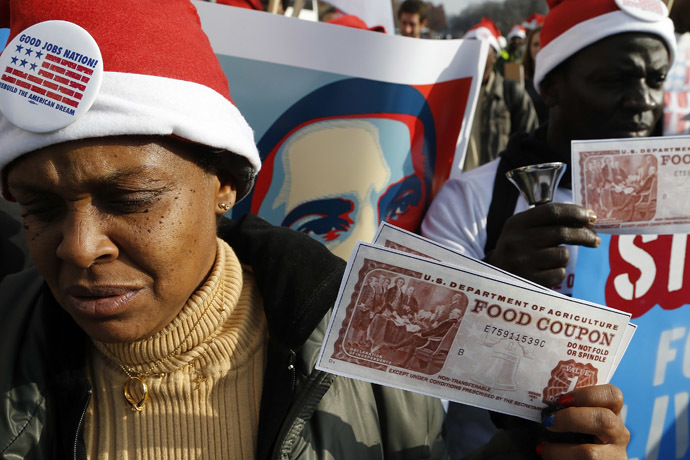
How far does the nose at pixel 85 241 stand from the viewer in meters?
1.39

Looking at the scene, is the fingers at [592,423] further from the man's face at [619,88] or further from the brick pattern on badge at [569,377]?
the man's face at [619,88]

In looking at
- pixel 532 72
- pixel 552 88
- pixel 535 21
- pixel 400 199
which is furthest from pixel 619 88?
pixel 535 21

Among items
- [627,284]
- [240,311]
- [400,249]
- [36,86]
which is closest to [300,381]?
[240,311]

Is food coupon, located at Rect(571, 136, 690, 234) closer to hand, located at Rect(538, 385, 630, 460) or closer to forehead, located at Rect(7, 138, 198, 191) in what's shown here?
hand, located at Rect(538, 385, 630, 460)

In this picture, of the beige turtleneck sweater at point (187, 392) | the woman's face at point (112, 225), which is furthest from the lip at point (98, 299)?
the beige turtleneck sweater at point (187, 392)

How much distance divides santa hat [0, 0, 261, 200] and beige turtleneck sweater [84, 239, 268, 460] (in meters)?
0.45

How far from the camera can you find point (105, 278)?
1.44 m

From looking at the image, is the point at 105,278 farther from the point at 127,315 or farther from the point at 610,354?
the point at 610,354

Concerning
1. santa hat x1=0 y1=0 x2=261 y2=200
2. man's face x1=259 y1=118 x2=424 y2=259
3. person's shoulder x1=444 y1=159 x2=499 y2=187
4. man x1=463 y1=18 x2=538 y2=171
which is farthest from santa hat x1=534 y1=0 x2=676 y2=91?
man x1=463 y1=18 x2=538 y2=171

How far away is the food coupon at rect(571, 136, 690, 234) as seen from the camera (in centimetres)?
198

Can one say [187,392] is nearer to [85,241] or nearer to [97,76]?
[85,241]

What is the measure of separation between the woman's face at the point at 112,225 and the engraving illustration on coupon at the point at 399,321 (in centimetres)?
41

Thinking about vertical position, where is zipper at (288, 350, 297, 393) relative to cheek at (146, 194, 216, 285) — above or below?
below

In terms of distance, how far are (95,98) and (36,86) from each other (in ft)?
0.42
